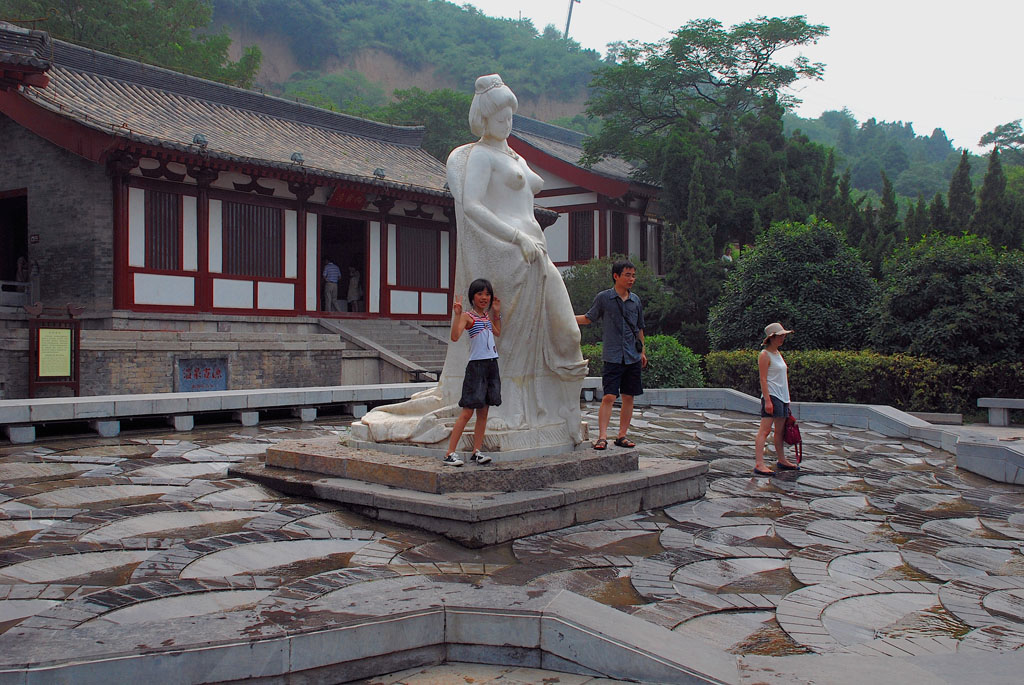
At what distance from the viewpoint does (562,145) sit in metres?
30.2

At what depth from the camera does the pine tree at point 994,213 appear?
19188 mm

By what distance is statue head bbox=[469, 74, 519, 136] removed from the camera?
224 inches

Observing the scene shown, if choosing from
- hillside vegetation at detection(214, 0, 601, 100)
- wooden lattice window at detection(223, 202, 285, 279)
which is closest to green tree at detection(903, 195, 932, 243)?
wooden lattice window at detection(223, 202, 285, 279)

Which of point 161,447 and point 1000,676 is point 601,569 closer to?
point 1000,676

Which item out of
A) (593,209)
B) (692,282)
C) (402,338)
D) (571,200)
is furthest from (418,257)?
(571,200)

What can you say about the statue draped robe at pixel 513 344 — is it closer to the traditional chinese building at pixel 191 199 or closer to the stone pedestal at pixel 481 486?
the stone pedestal at pixel 481 486

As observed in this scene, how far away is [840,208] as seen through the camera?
21.2 m

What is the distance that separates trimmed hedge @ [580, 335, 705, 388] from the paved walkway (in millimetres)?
7492

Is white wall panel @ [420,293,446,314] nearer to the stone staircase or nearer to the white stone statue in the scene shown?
the stone staircase

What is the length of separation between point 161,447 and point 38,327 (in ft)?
15.0

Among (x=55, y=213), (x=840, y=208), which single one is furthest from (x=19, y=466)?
(x=840, y=208)

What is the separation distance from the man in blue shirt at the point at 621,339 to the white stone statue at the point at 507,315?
473 millimetres

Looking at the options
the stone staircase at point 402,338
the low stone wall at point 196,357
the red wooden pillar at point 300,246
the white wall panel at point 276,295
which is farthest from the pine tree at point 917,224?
the white wall panel at point 276,295

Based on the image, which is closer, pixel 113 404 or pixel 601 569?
pixel 601 569
